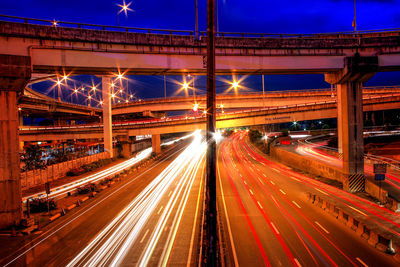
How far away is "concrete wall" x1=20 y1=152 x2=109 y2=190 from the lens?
77.9 feet

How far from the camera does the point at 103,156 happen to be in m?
40.7

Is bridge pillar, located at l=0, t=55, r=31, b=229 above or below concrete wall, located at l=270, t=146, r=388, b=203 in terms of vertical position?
above

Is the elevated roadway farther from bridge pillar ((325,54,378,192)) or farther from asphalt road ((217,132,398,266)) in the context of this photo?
asphalt road ((217,132,398,266))

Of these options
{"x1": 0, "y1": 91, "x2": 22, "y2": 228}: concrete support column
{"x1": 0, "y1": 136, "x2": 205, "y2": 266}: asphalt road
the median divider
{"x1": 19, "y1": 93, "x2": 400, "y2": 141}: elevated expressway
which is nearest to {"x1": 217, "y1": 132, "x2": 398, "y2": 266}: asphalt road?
the median divider

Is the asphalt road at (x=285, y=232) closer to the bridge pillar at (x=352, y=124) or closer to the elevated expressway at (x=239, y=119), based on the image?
the bridge pillar at (x=352, y=124)

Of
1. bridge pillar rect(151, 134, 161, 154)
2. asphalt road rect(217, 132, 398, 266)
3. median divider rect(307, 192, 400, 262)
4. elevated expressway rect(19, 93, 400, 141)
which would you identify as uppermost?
elevated expressway rect(19, 93, 400, 141)

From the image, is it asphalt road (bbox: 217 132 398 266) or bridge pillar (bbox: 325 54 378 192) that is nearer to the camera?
asphalt road (bbox: 217 132 398 266)

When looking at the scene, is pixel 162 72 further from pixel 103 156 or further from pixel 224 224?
pixel 103 156

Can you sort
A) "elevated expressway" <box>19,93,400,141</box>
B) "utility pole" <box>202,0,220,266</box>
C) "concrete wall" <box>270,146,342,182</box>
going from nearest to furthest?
"utility pole" <box>202,0,220,266</box> < "concrete wall" <box>270,146,342,182</box> < "elevated expressway" <box>19,93,400,141</box>

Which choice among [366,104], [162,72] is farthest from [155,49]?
[366,104]

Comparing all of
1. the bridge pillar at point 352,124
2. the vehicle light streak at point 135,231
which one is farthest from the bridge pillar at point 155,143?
the bridge pillar at point 352,124

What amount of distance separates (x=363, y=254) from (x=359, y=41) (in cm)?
1627

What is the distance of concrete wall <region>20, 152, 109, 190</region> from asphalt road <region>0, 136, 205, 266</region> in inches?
353

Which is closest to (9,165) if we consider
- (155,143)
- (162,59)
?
(162,59)
